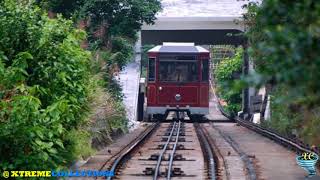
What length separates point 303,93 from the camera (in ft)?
8.04

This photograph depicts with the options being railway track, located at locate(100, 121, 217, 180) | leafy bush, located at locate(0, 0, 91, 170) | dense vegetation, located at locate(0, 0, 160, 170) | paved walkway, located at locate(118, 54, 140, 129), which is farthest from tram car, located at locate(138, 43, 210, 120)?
leafy bush, located at locate(0, 0, 91, 170)

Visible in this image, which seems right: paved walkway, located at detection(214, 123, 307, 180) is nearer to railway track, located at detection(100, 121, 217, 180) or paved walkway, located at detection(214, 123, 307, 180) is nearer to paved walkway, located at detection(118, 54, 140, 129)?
railway track, located at detection(100, 121, 217, 180)

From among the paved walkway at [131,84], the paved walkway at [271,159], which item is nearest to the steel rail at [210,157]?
the paved walkway at [271,159]

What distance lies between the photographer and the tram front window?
99.2 ft

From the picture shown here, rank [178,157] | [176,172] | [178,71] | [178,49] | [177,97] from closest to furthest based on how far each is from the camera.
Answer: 1. [176,172]
2. [178,157]
3. [178,49]
4. [177,97]
5. [178,71]

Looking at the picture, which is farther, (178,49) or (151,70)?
(151,70)

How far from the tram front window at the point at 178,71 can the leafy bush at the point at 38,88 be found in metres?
16.7

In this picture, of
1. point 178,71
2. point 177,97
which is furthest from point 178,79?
point 177,97

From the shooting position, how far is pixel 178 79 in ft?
99.9

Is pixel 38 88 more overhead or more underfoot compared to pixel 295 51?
more underfoot

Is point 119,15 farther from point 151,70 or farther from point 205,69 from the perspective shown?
point 205,69

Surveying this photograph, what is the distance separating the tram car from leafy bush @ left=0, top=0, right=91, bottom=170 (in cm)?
1669

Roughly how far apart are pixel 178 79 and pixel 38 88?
2191 cm

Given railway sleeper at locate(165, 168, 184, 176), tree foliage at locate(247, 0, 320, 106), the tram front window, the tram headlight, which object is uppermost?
tree foliage at locate(247, 0, 320, 106)
